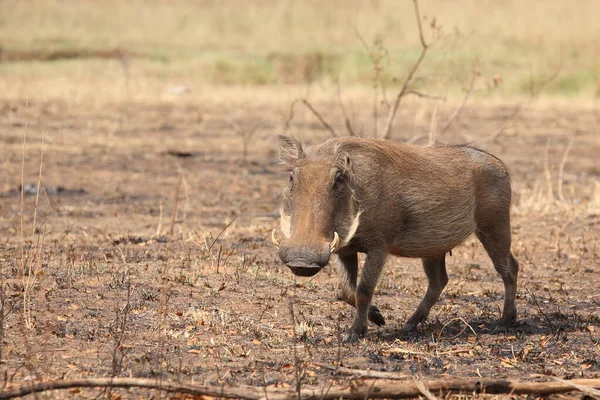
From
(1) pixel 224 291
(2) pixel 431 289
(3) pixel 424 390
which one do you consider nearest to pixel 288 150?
(1) pixel 224 291

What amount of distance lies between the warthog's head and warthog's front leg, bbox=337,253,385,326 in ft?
1.31

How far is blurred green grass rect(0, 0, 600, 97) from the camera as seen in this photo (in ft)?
65.6

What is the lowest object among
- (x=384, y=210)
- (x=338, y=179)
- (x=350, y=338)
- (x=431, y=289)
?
(x=350, y=338)

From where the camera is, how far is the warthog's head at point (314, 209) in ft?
14.7

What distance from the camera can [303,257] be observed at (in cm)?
445

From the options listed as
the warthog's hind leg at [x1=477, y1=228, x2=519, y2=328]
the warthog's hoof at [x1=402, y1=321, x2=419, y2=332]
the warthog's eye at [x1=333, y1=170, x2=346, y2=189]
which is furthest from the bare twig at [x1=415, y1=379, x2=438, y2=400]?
the warthog's hind leg at [x1=477, y1=228, x2=519, y2=328]

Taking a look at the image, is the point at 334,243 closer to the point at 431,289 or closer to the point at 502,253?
the point at 431,289

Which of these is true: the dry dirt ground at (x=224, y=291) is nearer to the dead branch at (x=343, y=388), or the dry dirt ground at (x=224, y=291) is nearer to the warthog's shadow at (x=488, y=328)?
the warthog's shadow at (x=488, y=328)

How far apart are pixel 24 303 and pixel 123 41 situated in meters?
23.7

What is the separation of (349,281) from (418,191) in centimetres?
63

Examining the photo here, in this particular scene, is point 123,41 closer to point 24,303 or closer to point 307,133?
point 307,133

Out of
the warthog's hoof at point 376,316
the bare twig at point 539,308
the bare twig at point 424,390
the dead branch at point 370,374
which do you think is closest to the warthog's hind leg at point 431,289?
the warthog's hoof at point 376,316

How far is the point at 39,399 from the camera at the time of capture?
12.5 feet

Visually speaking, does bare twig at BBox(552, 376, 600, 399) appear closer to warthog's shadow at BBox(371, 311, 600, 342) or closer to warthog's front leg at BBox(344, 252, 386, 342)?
warthog's shadow at BBox(371, 311, 600, 342)
